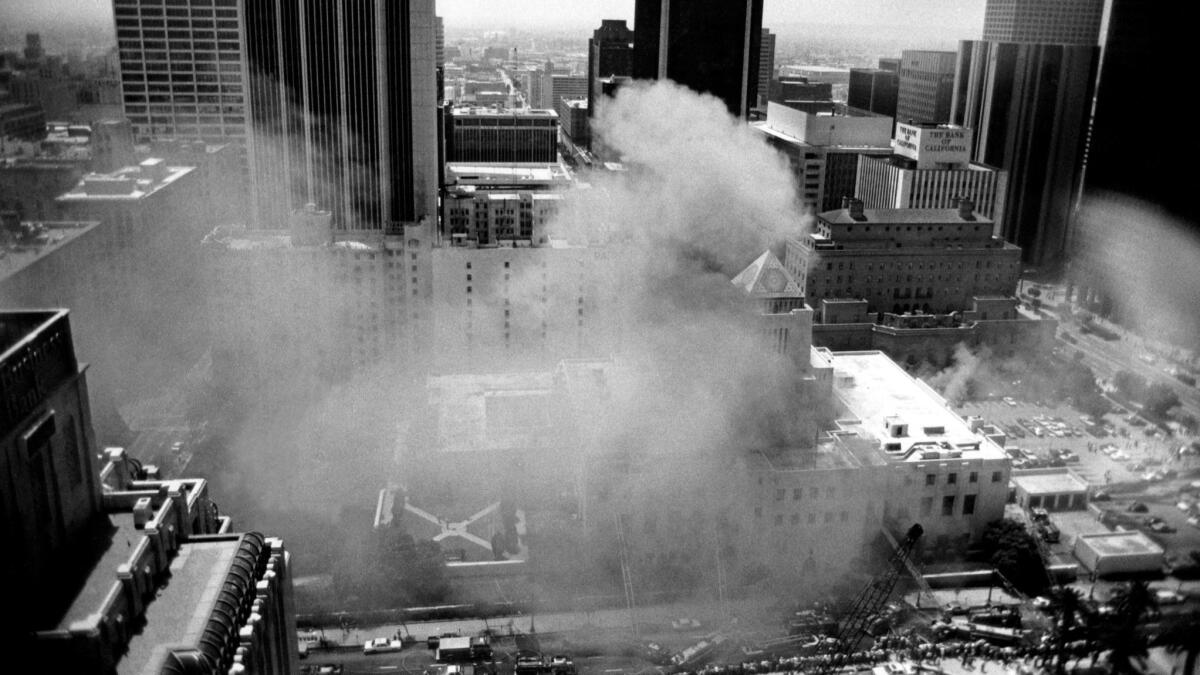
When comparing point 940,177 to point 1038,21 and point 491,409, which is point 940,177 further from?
point 491,409

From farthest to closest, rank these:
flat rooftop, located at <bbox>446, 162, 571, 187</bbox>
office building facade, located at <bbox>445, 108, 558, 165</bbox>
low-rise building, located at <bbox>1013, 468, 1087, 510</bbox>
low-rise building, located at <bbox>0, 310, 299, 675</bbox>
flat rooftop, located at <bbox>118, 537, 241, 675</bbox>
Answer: office building facade, located at <bbox>445, 108, 558, 165</bbox> → flat rooftop, located at <bbox>446, 162, 571, 187</bbox> → low-rise building, located at <bbox>1013, 468, 1087, 510</bbox> → flat rooftop, located at <bbox>118, 537, 241, 675</bbox> → low-rise building, located at <bbox>0, 310, 299, 675</bbox>

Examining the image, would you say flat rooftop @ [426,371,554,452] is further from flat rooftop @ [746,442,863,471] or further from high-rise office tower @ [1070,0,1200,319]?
high-rise office tower @ [1070,0,1200,319]

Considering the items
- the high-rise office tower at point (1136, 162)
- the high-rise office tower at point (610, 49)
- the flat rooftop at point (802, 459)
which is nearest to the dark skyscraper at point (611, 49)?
the high-rise office tower at point (610, 49)

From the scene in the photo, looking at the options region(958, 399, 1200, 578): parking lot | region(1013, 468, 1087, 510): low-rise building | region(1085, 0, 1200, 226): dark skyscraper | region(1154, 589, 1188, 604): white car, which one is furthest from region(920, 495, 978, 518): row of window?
region(1154, 589, 1188, 604): white car

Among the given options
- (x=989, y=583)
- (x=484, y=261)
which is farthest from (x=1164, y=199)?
(x=484, y=261)

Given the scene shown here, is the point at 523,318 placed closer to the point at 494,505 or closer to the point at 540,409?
the point at 540,409
